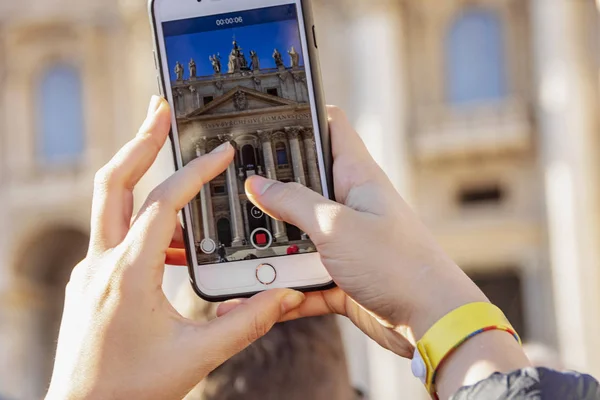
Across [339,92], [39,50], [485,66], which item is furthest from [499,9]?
[39,50]

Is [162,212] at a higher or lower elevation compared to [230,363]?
higher

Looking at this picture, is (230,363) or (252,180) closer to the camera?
(252,180)

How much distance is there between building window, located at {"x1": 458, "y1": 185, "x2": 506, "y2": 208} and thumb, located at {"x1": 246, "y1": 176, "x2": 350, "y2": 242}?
44.0 feet

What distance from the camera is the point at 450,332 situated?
1.31 metres

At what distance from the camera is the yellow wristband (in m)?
1.30

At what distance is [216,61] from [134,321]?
633 mm

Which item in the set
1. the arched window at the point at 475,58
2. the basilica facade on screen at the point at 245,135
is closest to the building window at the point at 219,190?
the basilica facade on screen at the point at 245,135

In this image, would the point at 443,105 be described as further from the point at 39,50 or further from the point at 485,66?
the point at 39,50

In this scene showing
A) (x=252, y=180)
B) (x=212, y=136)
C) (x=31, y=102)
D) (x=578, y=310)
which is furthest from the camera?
(x=31, y=102)

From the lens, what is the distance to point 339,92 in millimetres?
14766

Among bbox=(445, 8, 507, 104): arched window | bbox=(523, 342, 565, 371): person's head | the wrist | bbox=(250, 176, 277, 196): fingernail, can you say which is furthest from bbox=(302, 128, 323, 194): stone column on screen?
bbox=(445, 8, 507, 104): arched window

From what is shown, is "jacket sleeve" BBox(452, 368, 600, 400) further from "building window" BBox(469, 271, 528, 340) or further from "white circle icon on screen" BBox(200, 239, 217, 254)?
"building window" BBox(469, 271, 528, 340)

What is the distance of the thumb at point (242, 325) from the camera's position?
57.8 inches

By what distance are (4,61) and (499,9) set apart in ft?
30.4
